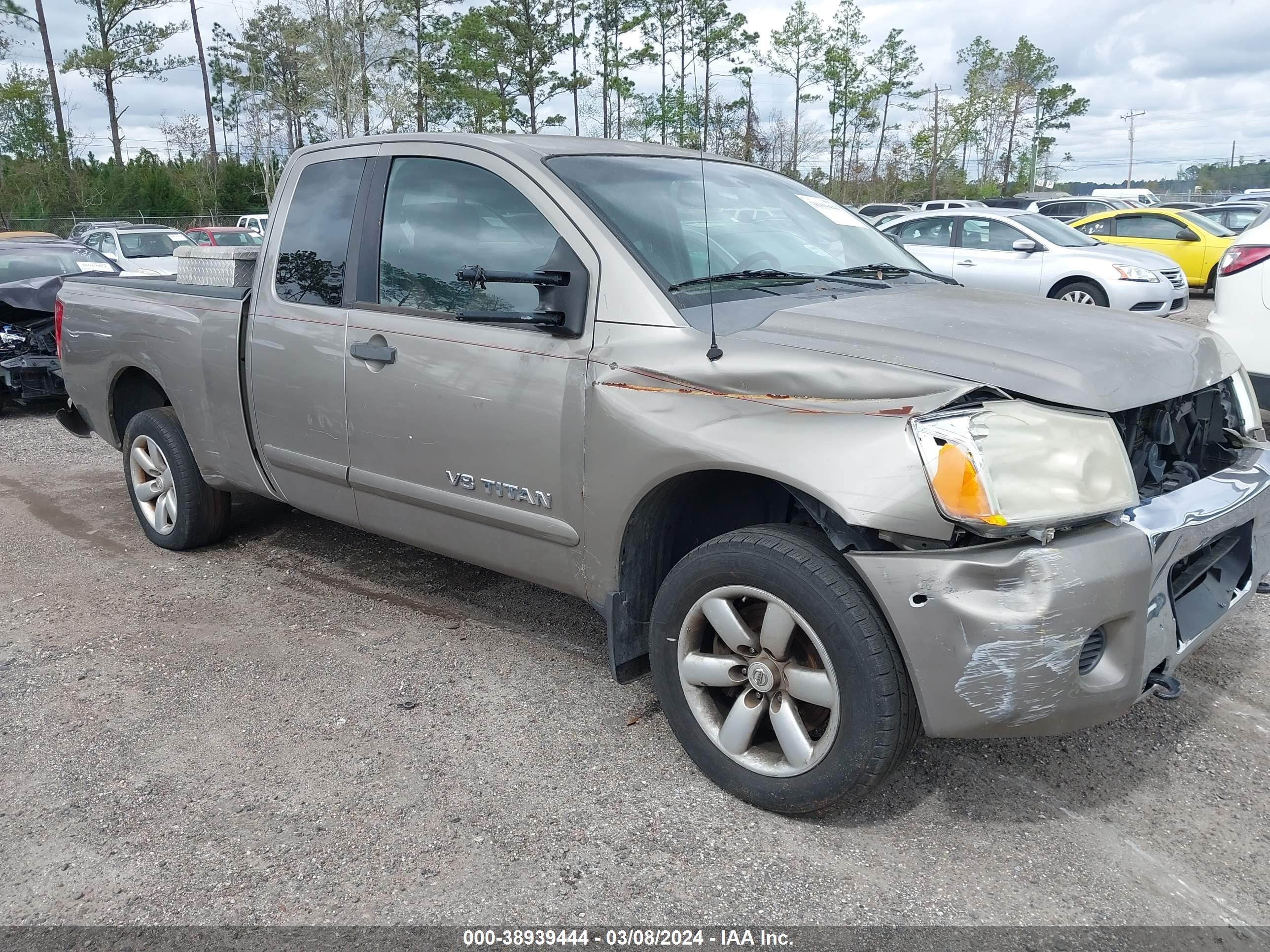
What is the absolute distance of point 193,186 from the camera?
37156 millimetres

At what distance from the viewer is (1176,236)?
55.0 feet

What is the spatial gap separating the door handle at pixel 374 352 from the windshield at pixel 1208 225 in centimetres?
1719

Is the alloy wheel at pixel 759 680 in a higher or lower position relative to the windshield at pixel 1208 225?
lower

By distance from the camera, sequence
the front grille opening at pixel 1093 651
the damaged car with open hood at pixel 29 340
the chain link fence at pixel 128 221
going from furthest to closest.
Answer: the chain link fence at pixel 128 221 → the damaged car with open hood at pixel 29 340 → the front grille opening at pixel 1093 651

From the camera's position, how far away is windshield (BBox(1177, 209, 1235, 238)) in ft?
54.8

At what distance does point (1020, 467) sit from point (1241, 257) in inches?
180

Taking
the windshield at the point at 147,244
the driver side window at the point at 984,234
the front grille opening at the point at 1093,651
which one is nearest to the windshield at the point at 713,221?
the front grille opening at the point at 1093,651

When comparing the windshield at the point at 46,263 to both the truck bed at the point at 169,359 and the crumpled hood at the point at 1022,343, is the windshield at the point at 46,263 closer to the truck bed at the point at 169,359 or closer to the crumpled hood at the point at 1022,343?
the truck bed at the point at 169,359

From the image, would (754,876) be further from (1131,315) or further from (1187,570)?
(1131,315)

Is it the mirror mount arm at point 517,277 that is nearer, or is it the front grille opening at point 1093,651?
the front grille opening at point 1093,651

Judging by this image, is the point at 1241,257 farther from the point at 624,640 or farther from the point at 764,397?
the point at 624,640

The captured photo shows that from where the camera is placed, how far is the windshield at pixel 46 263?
990 centimetres

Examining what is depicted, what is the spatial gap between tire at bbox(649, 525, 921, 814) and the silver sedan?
9.80m

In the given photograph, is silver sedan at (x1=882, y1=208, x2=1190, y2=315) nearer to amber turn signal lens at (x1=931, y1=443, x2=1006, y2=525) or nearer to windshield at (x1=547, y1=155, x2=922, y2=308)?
windshield at (x1=547, y1=155, x2=922, y2=308)
